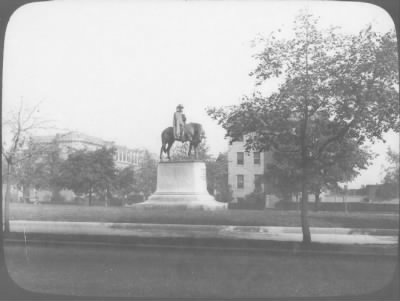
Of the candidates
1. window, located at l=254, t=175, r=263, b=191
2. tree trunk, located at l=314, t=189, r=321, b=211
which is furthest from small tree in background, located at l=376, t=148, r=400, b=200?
window, located at l=254, t=175, r=263, b=191

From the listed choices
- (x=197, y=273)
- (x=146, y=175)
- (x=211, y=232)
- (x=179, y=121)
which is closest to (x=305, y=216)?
(x=211, y=232)

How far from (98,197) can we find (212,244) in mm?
1465

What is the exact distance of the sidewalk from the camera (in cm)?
451

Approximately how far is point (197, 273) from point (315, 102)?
2234 mm

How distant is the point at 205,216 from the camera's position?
5.05 metres

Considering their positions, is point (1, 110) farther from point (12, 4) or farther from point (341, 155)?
point (341, 155)

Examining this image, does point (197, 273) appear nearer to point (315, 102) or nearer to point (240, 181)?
point (240, 181)

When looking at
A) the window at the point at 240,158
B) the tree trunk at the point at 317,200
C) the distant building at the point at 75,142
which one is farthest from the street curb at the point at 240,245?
the distant building at the point at 75,142

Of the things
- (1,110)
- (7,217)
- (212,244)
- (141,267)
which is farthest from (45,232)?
(212,244)

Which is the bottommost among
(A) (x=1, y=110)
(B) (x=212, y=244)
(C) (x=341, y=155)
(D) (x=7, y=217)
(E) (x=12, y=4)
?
(B) (x=212, y=244)

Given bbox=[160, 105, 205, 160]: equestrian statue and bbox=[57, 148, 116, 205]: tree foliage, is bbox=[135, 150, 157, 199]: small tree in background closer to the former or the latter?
bbox=[160, 105, 205, 160]: equestrian statue

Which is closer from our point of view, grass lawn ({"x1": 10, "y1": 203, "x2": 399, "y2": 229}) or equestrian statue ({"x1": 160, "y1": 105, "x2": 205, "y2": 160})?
grass lawn ({"x1": 10, "y1": 203, "x2": 399, "y2": 229})

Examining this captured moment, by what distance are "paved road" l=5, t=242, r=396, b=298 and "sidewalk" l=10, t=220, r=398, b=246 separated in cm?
19

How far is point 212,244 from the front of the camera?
4.69 m
